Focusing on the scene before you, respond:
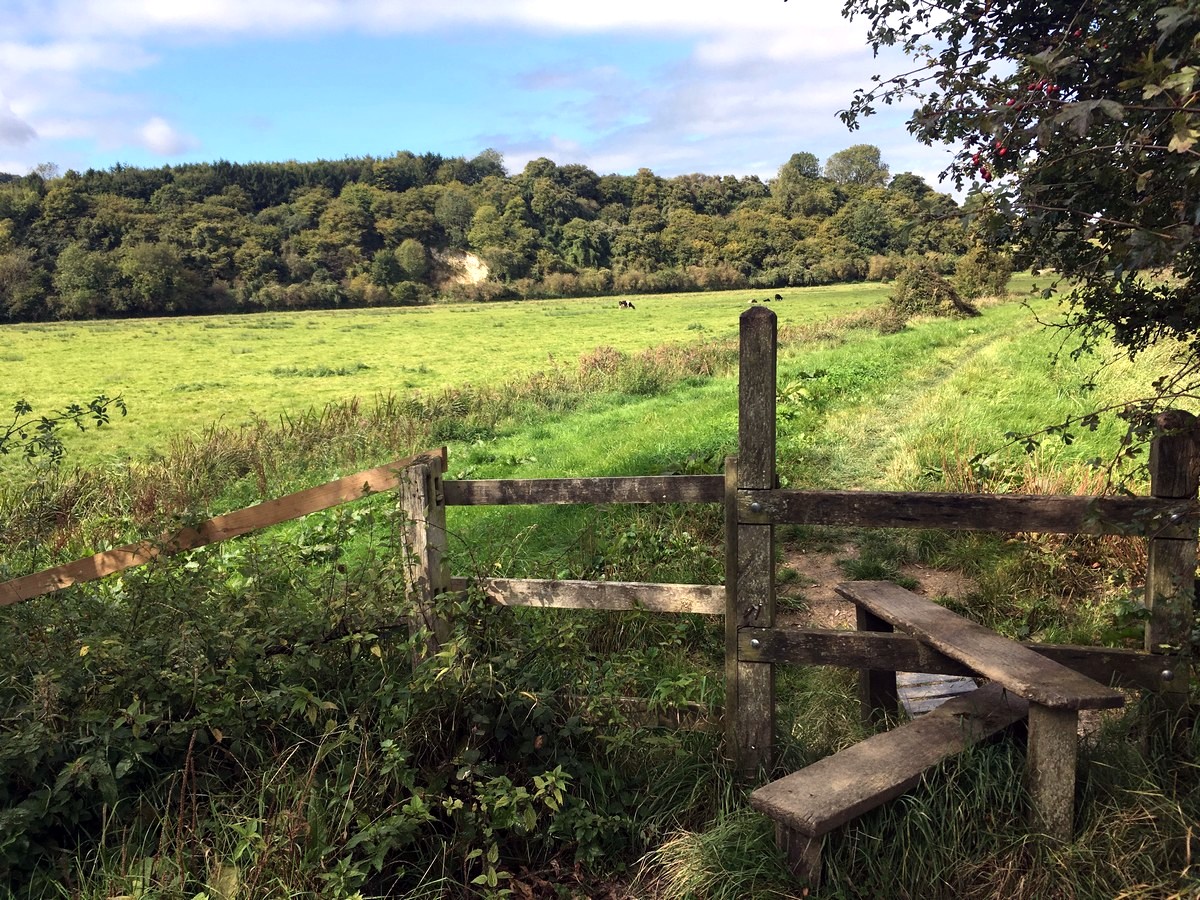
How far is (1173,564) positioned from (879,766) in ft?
4.58

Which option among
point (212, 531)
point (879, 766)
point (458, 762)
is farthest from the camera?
point (212, 531)

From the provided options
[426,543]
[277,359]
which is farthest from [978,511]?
[277,359]

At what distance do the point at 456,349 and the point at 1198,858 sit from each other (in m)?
36.4

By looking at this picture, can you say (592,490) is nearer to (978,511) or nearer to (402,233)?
(978,511)

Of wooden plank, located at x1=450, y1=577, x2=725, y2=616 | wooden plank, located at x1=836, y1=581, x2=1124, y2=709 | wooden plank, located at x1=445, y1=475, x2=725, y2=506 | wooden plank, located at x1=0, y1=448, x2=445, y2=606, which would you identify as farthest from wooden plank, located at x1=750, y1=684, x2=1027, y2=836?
wooden plank, located at x1=0, y1=448, x2=445, y2=606

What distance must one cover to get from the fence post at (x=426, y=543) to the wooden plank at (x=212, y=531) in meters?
0.09

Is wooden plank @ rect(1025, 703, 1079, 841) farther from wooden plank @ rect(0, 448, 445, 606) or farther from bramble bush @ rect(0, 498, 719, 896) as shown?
wooden plank @ rect(0, 448, 445, 606)

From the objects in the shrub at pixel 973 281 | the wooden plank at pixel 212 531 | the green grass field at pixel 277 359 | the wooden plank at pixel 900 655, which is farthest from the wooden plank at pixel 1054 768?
the shrub at pixel 973 281

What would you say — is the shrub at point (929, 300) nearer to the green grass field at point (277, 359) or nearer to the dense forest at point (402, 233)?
the green grass field at point (277, 359)

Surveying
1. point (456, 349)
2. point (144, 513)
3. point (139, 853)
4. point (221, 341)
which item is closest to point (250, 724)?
point (139, 853)

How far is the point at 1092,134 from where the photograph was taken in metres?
3.21

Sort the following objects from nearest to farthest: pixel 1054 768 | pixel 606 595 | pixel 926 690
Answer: pixel 1054 768 < pixel 606 595 < pixel 926 690

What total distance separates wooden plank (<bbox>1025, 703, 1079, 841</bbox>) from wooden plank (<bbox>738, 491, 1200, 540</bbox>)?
692 mm

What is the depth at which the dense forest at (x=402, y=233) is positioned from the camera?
88500mm
